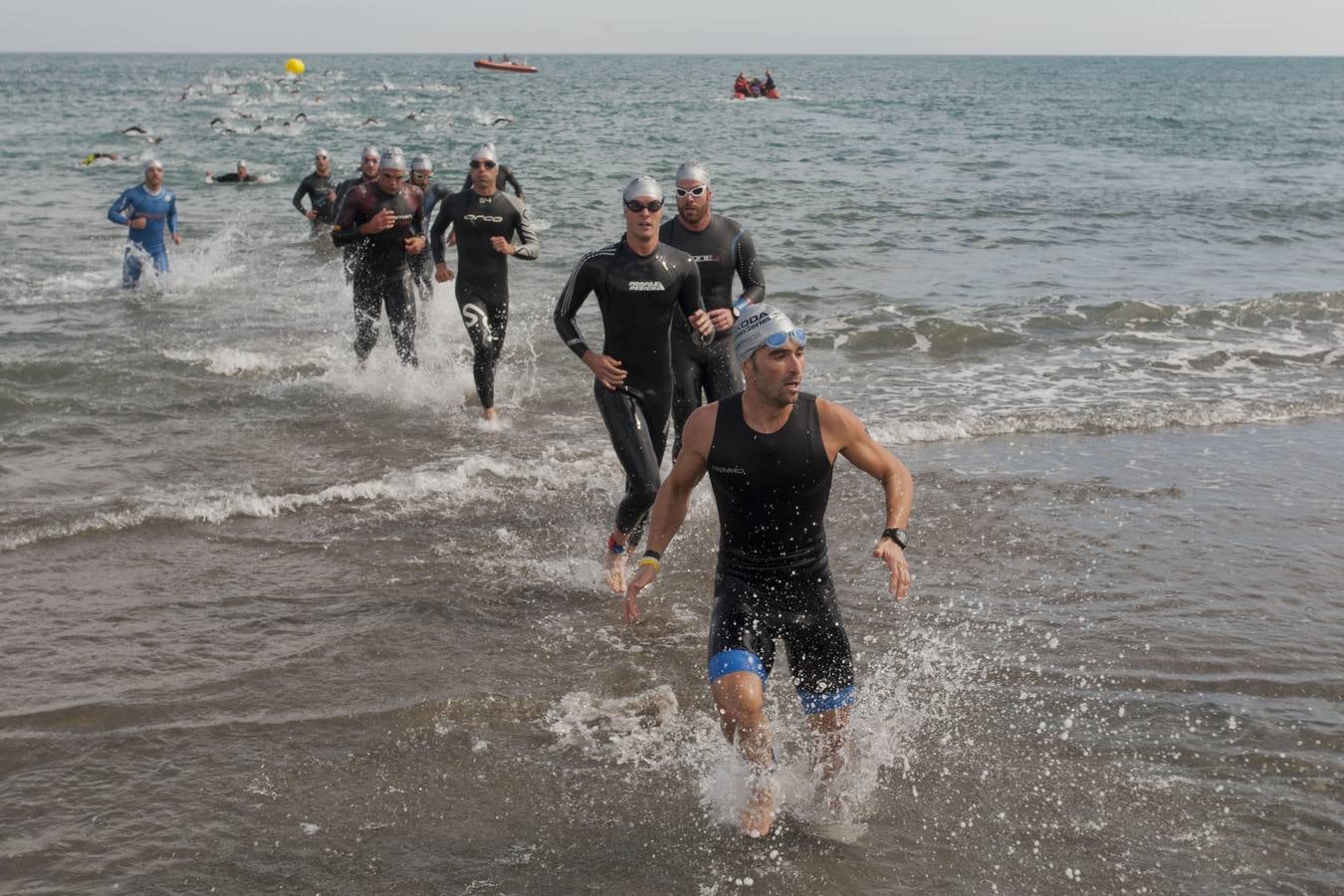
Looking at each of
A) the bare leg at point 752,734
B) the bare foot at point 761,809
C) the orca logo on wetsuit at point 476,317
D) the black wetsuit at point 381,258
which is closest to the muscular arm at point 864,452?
the bare leg at point 752,734

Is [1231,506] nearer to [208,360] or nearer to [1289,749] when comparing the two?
[1289,749]

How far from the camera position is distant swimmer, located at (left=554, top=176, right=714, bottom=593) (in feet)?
21.9

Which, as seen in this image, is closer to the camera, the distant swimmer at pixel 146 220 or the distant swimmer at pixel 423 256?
the distant swimmer at pixel 423 256

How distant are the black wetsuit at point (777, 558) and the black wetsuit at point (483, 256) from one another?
561 centimetres

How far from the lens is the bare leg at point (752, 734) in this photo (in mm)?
4285

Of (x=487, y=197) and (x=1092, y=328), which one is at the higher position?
(x=487, y=197)

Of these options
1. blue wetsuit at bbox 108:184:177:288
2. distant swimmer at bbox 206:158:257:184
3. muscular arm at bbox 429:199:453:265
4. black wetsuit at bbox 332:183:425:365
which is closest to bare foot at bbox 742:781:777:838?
muscular arm at bbox 429:199:453:265

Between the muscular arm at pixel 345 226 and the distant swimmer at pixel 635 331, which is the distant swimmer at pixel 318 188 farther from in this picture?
the distant swimmer at pixel 635 331

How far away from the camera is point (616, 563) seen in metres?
7.10

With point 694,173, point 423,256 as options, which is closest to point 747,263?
point 694,173

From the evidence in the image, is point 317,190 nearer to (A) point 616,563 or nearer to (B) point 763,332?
(A) point 616,563

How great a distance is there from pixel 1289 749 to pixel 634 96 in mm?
73219

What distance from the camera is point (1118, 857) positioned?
179 inches

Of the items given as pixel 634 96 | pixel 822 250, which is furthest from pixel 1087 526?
pixel 634 96
